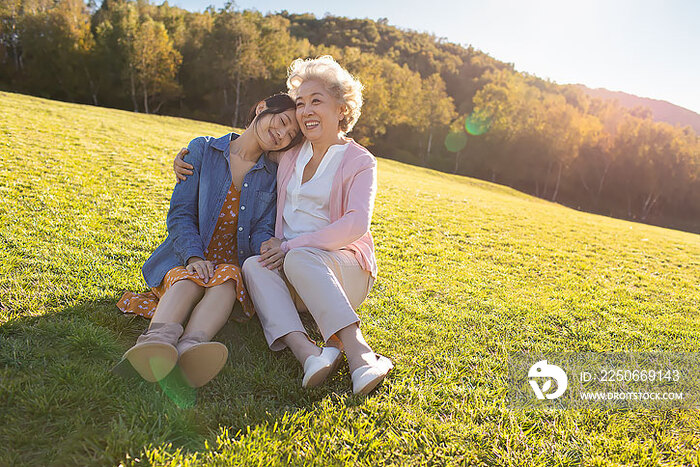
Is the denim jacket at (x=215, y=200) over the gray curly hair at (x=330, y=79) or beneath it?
beneath

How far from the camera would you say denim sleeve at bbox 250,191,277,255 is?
3.59 meters

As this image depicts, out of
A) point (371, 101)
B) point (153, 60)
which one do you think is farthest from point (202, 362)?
point (153, 60)

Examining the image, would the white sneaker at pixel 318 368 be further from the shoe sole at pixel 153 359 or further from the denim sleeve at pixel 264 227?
the denim sleeve at pixel 264 227

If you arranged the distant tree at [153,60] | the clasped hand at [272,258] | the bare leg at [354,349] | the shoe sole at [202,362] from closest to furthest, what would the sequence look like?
the shoe sole at [202,362], the bare leg at [354,349], the clasped hand at [272,258], the distant tree at [153,60]

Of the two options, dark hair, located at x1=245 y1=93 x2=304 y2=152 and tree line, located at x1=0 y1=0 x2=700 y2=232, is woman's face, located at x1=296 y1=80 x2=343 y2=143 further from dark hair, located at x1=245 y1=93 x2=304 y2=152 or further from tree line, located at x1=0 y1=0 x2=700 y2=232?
tree line, located at x1=0 y1=0 x2=700 y2=232

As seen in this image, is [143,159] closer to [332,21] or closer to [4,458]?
[4,458]

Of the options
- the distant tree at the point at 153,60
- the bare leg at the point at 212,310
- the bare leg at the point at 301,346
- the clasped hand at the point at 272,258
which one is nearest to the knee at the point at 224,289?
the bare leg at the point at 212,310

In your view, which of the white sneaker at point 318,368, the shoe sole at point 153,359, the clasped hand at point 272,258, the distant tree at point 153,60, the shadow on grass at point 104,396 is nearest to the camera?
the shadow on grass at point 104,396

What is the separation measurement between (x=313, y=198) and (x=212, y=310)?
120cm

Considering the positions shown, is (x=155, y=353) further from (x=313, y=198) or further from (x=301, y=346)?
(x=313, y=198)

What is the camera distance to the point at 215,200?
3.63 meters

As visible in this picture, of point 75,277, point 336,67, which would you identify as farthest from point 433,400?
point 75,277

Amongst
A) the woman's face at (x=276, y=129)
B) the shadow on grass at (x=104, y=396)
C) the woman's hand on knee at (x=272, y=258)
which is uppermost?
the woman's face at (x=276, y=129)

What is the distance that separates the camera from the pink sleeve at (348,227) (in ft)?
10.5
